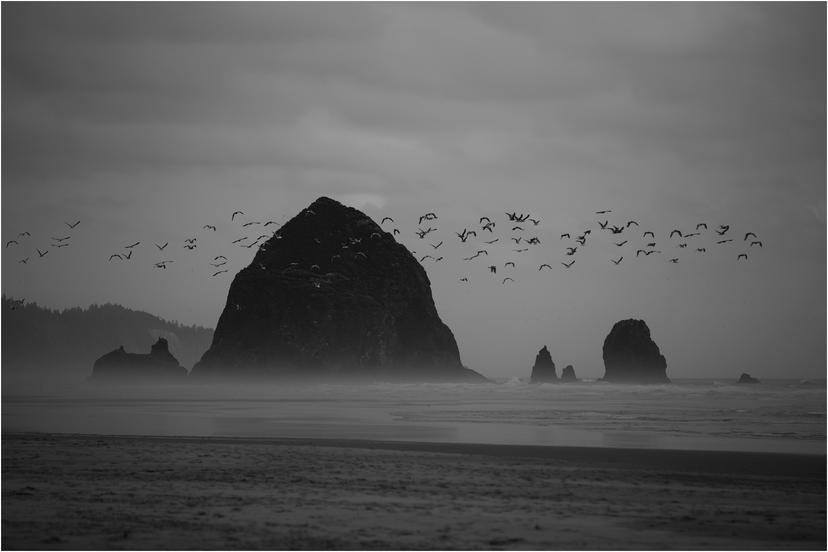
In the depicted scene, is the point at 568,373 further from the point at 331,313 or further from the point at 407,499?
the point at 407,499

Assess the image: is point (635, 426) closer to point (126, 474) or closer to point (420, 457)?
point (420, 457)

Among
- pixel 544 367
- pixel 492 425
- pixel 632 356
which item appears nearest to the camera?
pixel 492 425

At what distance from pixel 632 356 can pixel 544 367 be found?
29141 mm

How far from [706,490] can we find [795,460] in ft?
19.9

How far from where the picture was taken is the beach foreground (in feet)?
37.8

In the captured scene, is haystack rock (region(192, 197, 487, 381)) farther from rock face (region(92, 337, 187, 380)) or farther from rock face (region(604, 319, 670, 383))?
rock face (region(604, 319, 670, 383))

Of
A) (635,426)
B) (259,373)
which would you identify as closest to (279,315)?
(259,373)

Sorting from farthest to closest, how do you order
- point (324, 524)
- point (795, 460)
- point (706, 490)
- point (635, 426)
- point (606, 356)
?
1. point (606, 356)
2. point (635, 426)
3. point (795, 460)
4. point (706, 490)
5. point (324, 524)

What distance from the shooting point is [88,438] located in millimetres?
25719

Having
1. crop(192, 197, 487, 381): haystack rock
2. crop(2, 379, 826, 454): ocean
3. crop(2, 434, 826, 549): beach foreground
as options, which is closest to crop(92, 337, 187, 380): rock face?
crop(192, 197, 487, 381): haystack rock

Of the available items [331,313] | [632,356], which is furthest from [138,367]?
[632,356]

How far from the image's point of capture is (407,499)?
1458cm

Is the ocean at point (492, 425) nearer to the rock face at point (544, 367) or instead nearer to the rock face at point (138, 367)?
the rock face at point (138, 367)

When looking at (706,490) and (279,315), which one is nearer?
(706,490)
